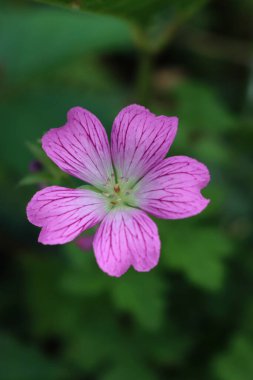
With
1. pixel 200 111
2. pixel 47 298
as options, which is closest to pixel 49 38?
pixel 200 111

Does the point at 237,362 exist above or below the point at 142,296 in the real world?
below

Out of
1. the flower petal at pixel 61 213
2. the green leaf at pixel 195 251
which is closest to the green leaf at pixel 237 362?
the green leaf at pixel 195 251

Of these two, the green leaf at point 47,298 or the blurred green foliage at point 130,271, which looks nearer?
the blurred green foliage at point 130,271

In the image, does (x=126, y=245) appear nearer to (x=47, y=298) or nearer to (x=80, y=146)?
(x=80, y=146)

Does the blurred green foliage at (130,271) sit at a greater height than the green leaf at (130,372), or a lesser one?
greater

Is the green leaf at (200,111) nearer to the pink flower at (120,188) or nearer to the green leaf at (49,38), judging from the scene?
the green leaf at (49,38)

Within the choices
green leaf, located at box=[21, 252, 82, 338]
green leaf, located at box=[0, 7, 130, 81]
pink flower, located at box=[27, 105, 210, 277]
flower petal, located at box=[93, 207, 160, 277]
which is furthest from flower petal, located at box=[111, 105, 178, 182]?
green leaf, located at box=[0, 7, 130, 81]

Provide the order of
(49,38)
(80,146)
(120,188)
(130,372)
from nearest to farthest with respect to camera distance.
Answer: (80,146)
(120,188)
(130,372)
(49,38)
